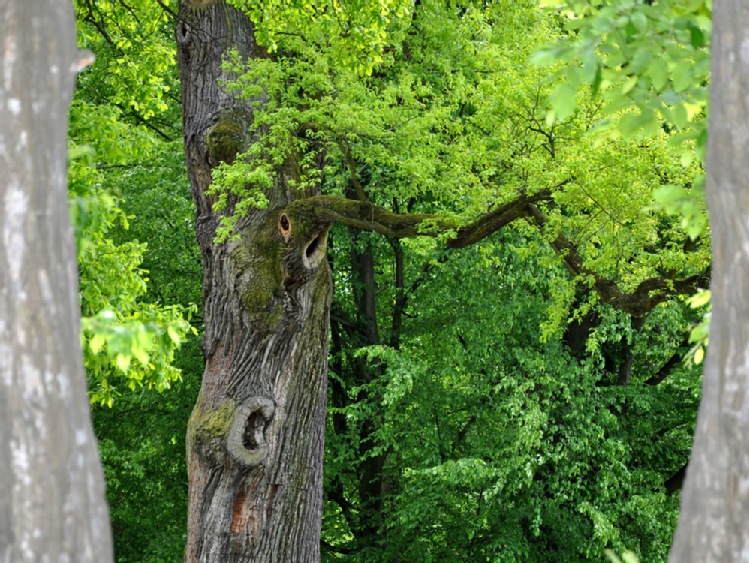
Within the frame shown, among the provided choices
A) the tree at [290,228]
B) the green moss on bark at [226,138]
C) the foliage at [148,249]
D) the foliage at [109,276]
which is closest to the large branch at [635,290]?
the tree at [290,228]

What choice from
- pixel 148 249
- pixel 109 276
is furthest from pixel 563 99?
pixel 148 249

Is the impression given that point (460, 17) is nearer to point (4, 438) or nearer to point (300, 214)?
point (300, 214)

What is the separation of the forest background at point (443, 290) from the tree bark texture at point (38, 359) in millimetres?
4728

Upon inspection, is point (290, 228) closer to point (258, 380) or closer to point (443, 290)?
point (258, 380)

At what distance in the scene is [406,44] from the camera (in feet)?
42.2

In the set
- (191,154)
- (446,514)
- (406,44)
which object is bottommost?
(446,514)

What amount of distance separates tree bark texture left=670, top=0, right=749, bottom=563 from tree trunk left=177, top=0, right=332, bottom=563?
5.76 m

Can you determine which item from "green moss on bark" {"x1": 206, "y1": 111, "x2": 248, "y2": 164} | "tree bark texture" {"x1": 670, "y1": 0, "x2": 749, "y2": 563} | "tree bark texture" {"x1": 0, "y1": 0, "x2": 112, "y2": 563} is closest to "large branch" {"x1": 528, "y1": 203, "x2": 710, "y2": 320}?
"green moss on bark" {"x1": 206, "y1": 111, "x2": 248, "y2": 164}

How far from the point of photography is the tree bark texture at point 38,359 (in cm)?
263

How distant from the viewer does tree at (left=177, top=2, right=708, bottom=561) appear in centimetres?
824

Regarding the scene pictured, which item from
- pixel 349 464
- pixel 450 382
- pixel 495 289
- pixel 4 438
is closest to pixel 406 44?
pixel 495 289

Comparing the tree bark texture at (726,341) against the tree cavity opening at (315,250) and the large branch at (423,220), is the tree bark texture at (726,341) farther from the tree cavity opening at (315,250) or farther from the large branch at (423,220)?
the tree cavity opening at (315,250)

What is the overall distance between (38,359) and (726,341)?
172cm

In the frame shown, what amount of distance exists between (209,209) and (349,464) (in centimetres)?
682
